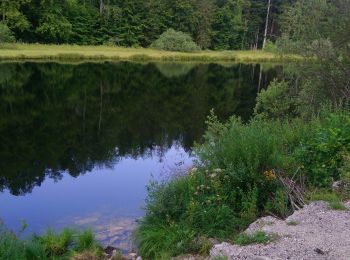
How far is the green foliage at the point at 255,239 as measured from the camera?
7.47 m

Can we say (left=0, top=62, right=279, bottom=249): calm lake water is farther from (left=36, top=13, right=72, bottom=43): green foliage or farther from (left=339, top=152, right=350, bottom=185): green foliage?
(left=36, top=13, right=72, bottom=43): green foliage

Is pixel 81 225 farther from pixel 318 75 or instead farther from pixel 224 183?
pixel 318 75

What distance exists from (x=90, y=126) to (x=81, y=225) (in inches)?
471

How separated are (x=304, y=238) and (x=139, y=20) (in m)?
75.6

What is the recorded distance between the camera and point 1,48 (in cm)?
5312

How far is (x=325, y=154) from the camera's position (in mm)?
10555

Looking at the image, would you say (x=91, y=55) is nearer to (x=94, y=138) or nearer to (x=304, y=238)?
(x=94, y=138)

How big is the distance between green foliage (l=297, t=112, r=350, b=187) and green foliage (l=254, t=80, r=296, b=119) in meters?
8.54

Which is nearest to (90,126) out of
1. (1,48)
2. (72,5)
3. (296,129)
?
(296,129)

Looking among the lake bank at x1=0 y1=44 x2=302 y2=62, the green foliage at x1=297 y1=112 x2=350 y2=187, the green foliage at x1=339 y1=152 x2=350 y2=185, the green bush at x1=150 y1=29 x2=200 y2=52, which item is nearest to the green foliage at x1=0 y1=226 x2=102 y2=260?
the green foliage at x1=297 y1=112 x2=350 y2=187

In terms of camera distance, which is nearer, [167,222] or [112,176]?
[167,222]

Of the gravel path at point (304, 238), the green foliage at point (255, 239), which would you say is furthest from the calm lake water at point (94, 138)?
the gravel path at point (304, 238)

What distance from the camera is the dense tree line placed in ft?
221

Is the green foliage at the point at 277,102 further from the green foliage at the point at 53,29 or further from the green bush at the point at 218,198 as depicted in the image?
the green foliage at the point at 53,29
